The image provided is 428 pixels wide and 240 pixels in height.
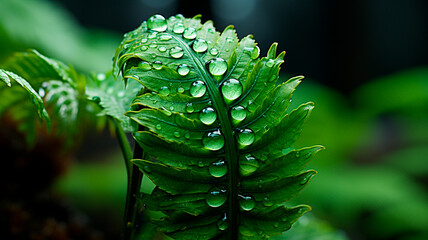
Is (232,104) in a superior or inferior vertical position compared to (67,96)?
superior

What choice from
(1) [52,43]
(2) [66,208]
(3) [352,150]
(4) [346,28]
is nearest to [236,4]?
(4) [346,28]

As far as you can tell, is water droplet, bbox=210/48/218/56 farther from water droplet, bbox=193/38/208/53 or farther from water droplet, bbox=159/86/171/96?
water droplet, bbox=159/86/171/96

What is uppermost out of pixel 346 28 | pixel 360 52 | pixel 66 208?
pixel 346 28

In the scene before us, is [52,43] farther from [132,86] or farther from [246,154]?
[246,154]

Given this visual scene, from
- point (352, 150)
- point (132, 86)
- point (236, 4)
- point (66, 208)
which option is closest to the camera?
point (132, 86)

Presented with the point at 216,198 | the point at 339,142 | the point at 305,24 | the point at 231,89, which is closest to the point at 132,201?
the point at 216,198

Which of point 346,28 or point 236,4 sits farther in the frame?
point 236,4
